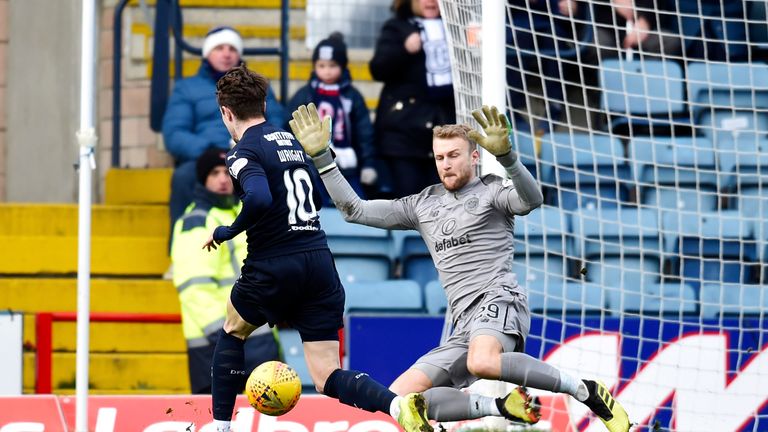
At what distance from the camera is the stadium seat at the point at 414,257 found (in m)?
10.2

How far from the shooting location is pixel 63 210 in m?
10.8

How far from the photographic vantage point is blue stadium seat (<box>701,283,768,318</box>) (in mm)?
9289

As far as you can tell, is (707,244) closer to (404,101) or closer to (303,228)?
(404,101)

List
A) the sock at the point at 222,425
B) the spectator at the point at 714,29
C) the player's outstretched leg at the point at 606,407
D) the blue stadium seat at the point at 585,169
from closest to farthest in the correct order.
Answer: the player's outstretched leg at the point at 606,407 → the sock at the point at 222,425 → the blue stadium seat at the point at 585,169 → the spectator at the point at 714,29

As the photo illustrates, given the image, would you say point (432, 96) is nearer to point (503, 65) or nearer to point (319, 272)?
point (503, 65)

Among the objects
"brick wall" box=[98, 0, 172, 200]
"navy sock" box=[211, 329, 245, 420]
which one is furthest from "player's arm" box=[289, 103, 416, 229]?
"brick wall" box=[98, 0, 172, 200]

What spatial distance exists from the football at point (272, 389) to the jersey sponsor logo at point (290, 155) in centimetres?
93

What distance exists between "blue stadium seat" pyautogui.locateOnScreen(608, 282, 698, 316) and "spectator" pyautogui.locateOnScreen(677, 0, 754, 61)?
205 cm

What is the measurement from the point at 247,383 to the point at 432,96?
4067mm

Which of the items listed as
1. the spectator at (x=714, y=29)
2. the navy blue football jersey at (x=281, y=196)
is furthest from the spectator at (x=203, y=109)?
the navy blue football jersey at (x=281, y=196)

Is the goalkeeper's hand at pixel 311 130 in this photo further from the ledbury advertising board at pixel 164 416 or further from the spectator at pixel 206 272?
the spectator at pixel 206 272

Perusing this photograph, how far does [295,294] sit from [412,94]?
3.80 metres

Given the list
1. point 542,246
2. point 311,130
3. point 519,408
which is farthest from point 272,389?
point 542,246

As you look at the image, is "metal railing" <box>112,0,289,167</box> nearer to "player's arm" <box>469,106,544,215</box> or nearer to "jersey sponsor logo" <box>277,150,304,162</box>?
"jersey sponsor logo" <box>277,150,304,162</box>
